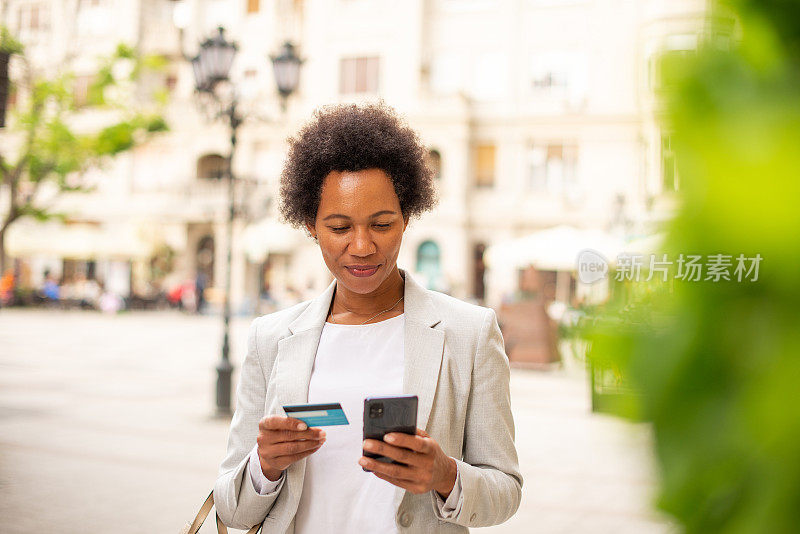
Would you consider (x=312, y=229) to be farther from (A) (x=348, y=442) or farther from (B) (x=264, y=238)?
(B) (x=264, y=238)

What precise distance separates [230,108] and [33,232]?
70.7 feet

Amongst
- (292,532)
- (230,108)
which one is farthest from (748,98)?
(230,108)

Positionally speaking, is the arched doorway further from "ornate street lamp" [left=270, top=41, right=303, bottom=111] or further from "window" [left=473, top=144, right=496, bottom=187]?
"ornate street lamp" [left=270, top=41, right=303, bottom=111]

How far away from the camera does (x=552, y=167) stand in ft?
86.1

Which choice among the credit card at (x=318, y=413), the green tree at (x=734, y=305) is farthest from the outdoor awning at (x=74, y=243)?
the green tree at (x=734, y=305)

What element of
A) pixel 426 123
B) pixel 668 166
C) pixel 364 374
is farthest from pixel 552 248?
pixel 668 166

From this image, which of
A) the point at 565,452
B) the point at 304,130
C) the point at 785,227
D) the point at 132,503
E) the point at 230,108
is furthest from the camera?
the point at 230,108

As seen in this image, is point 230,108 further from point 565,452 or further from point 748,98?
point 748,98

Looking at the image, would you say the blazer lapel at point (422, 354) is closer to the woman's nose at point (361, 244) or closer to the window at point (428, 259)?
the woman's nose at point (361, 244)

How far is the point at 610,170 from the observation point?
25.4 m

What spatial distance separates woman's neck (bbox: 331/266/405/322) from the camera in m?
2.11

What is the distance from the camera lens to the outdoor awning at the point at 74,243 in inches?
1053

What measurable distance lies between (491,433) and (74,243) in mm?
27655

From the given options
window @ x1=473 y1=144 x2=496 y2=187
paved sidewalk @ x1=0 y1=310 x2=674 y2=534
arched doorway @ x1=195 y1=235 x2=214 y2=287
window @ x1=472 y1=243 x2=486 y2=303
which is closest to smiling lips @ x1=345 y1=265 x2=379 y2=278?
paved sidewalk @ x1=0 y1=310 x2=674 y2=534
